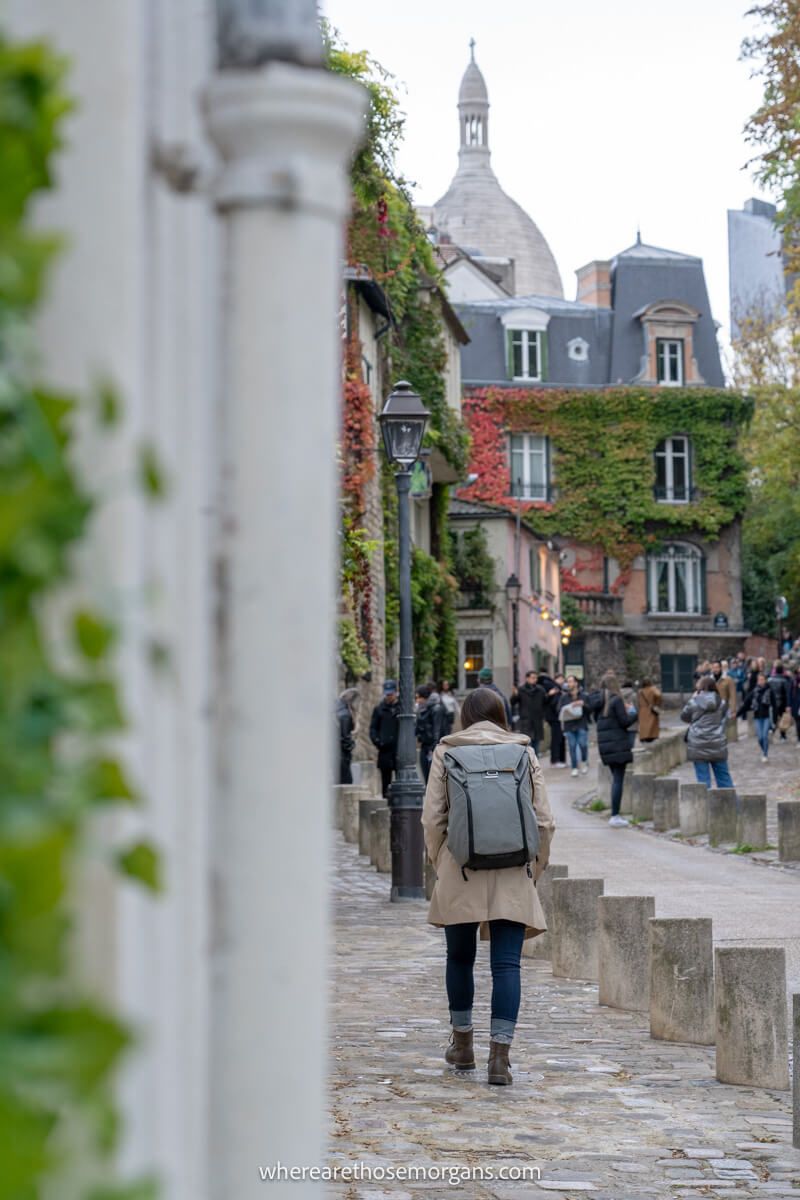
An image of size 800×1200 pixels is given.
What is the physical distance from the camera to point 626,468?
6025 centimetres

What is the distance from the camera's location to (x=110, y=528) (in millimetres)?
1700

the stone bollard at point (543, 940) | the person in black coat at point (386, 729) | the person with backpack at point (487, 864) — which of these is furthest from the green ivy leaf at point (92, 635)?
the person in black coat at point (386, 729)

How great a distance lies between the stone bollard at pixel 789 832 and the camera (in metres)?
19.1

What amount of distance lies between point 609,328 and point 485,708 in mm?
55485

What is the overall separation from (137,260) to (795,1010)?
5.99m

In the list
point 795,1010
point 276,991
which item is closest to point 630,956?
point 795,1010

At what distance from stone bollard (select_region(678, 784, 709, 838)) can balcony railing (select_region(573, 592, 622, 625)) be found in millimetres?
36598

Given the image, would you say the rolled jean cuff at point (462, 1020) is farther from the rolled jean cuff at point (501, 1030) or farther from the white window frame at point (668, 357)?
the white window frame at point (668, 357)

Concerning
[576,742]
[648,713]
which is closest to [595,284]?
[576,742]

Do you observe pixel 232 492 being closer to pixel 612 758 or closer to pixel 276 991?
pixel 276 991

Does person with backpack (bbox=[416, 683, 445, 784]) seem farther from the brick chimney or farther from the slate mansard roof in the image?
the brick chimney

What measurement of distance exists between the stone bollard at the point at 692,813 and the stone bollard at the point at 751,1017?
568 inches

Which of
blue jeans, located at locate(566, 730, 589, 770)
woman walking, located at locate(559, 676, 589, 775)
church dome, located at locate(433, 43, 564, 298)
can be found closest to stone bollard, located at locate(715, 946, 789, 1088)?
woman walking, located at locate(559, 676, 589, 775)

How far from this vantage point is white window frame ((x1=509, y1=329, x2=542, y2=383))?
2452 inches
